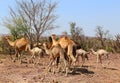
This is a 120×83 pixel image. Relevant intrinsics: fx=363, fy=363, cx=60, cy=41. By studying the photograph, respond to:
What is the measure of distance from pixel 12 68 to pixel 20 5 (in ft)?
64.9

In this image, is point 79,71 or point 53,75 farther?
point 79,71

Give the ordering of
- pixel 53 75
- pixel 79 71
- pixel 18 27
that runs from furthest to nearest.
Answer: pixel 18 27 < pixel 79 71 < pixel 53 75

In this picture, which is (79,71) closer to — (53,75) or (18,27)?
(53,75)

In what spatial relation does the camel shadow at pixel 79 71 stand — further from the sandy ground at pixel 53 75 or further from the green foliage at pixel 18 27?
the green foliage at pixel 18 27

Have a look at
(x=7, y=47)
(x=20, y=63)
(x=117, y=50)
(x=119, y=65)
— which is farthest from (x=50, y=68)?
(x=117, y=50)

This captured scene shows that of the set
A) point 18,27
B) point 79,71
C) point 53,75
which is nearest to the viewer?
point 53,75

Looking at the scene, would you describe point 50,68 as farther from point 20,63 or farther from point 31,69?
point 20,63

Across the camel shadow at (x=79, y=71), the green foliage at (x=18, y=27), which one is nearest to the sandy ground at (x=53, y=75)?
the camel shadow at (x=79, y=71)

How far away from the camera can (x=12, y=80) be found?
50.5ft

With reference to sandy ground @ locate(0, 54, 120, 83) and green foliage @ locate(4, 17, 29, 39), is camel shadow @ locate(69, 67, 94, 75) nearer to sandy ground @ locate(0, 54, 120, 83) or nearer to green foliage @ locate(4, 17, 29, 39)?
sandy ground @ locate(0, 54, 120, 83)

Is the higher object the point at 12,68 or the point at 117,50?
the point at 117,50

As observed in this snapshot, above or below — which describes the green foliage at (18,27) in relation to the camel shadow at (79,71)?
above

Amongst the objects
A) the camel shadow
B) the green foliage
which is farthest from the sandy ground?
the green foliage

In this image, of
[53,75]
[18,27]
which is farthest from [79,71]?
[18,27]
